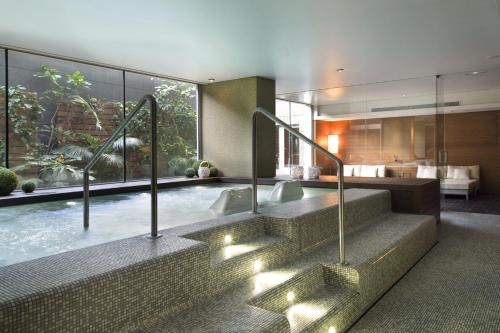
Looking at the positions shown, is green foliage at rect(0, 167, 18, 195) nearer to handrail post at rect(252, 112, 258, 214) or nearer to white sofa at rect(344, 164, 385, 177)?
handrail post at rect(252, 112, 258, 214)

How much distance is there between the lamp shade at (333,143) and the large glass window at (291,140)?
0.70 m

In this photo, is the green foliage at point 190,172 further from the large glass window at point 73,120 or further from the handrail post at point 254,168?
the handrail post at point 254,168

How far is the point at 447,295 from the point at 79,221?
3192 mm

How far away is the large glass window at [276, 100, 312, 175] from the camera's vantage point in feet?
26.9

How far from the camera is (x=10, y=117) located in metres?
5.43

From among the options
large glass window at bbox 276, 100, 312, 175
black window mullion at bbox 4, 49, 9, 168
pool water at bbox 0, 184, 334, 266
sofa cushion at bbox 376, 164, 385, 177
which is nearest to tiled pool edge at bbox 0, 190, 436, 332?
pool water at bbox 0, 184, 334, 266

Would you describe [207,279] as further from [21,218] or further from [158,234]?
[21,218]

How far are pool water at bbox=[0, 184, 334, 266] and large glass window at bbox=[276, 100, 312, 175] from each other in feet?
8.90

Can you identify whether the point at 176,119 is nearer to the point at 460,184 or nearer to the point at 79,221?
the point at 79,221

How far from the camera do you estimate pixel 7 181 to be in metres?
4.96

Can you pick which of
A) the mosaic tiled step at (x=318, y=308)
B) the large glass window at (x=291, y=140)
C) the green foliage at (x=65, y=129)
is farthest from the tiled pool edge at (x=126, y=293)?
the large glass window at (x=291, y=140)

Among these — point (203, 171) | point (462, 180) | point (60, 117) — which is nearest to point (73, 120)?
point (60, 117)

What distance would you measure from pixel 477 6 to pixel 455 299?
293 centimetres

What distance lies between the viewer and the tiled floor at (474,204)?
694 centimetres
